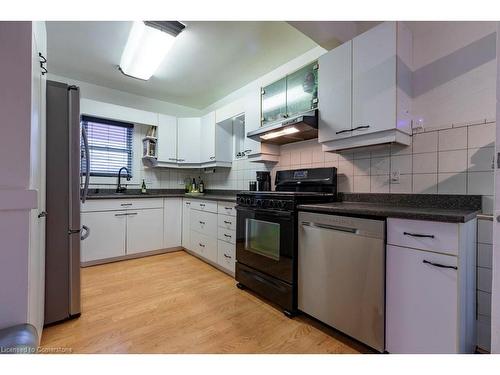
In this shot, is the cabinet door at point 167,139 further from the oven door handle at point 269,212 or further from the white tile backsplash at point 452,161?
the white tile backsplash at point 452,161

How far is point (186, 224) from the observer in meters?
3.48

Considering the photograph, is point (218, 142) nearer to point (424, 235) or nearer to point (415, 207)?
point (415, 207)

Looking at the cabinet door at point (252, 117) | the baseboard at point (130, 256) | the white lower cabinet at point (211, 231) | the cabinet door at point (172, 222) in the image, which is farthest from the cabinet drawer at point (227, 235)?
the baseboard at point (130, 256)

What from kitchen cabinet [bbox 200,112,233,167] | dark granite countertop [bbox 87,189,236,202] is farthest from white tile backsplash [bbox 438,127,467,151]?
kitchen cabinet [bbox 200,112,233,167]

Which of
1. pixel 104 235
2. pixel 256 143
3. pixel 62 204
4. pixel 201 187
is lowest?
pixel 104 235

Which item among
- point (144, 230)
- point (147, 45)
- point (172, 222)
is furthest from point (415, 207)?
point (144, 230)

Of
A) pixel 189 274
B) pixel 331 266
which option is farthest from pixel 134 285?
pixel 331 266

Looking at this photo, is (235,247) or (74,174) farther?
(235,247)

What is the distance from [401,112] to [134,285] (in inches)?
109

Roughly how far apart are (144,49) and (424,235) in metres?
2.74

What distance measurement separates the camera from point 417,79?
1.71 meters

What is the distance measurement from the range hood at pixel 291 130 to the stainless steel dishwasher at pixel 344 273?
0.81 metres

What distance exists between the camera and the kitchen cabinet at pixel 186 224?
135 inches
